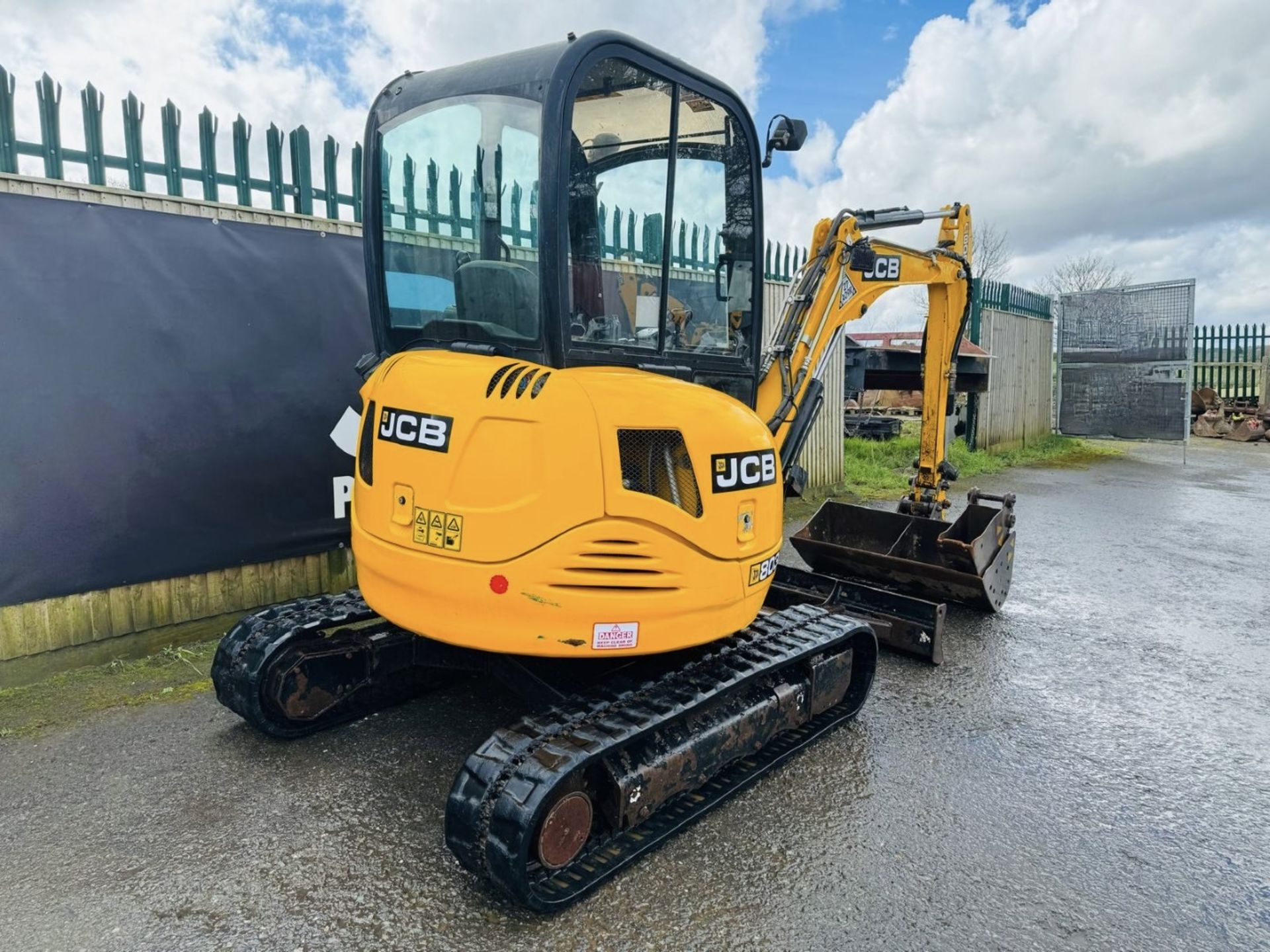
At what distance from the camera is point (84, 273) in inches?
163

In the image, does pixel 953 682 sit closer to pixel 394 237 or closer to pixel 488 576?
pixel 488 576

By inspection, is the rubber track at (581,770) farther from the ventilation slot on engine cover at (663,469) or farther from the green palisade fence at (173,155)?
the green palisade fence at (173,155)

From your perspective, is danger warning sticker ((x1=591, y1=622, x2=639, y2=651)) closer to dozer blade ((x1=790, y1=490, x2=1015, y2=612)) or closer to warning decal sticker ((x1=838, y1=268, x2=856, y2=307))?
dozer blade ((x1=790, y1=490, x2=1015, y2=612))

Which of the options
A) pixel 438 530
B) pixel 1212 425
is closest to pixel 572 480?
pixel 438 530

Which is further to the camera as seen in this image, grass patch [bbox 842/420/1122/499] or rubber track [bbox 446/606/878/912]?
grass patch [bbox 842/420/1122/499]

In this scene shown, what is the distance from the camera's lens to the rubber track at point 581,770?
241 centimetres

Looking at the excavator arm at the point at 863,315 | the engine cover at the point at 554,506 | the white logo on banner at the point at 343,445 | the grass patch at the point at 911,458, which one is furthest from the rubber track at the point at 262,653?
the grass patch at the point at 911,458

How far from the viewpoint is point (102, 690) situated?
13.4 ft

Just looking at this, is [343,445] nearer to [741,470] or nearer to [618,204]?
[618,204]

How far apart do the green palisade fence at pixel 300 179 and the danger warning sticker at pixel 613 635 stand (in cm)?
141

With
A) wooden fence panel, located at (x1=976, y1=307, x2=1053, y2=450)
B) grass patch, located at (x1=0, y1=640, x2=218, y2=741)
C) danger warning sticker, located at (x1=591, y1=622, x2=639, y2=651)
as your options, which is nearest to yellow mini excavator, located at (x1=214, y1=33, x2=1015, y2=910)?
danger warning sticker, located at (x1=591, y1=622, x2=639, y2=651)

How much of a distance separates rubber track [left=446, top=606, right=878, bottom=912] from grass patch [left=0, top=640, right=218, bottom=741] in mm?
2345

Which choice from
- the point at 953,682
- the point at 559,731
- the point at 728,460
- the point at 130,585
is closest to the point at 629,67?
the point at 728,460

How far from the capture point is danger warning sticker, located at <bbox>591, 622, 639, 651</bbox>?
2771mm
